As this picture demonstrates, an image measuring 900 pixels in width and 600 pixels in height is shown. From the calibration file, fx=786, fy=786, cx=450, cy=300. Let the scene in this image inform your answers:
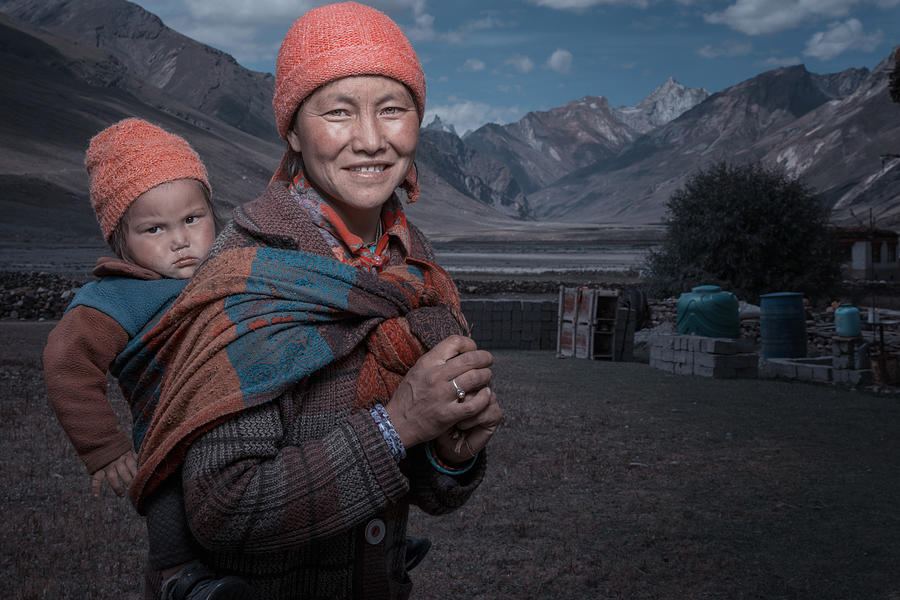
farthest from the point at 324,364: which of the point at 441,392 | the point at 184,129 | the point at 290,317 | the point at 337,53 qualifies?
the point at 184,129

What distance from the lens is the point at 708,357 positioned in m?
12.2

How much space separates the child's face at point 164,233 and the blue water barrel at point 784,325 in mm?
12915

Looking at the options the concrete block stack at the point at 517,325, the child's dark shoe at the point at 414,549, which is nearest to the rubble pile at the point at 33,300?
the concrete block stack at the point at 517,325

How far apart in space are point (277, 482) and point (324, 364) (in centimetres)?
22

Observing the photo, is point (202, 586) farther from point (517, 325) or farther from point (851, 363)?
point (517, 325)

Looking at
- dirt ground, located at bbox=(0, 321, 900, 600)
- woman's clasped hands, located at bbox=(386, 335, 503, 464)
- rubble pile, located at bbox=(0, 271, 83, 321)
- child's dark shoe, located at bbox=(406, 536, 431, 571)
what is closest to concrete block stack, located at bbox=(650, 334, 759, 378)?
dirt ground, located at bbox=(0, 321, 900, 600)

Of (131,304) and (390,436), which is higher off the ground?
(131,304)

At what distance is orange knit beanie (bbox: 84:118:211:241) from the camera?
2082mm

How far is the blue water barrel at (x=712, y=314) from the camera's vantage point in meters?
13.5

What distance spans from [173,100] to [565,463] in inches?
5593

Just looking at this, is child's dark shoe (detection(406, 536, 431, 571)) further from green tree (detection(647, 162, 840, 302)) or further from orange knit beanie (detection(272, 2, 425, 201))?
green tree (detection(647, 162, 840, 302))

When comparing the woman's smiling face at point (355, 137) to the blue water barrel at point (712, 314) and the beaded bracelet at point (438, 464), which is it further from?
the blue water barrel at point (712, 314)

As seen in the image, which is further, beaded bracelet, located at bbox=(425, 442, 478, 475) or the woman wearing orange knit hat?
beaded bracelet, located at bbox=(425, 442, 478, 475)

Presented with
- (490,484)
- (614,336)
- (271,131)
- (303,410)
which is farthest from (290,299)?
(271,131)
